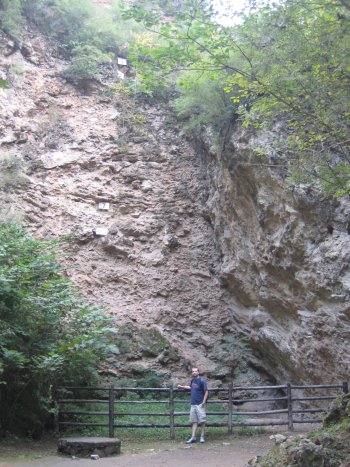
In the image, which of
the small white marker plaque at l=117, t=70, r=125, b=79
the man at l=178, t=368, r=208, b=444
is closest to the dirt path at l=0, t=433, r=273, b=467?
the man at l=178, t=368, r=208, b=444

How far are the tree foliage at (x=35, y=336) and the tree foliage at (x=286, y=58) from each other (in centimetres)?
396

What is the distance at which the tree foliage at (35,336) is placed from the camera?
788 centimetres

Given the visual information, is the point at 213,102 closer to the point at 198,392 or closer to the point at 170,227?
the point at 170,227

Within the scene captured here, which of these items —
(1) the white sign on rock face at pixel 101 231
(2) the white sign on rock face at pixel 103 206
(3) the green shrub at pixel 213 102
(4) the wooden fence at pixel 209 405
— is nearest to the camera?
(4) the wooden fence at pixel 209 405

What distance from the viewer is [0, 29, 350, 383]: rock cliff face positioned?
1004cm

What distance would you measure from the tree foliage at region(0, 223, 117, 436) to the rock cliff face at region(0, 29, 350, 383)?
1.88 metres

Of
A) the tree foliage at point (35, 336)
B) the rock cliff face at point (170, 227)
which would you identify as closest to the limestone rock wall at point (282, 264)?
the rock cliff face at point (170, 227)

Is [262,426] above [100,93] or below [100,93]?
below

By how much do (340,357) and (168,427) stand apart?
3.53 metres

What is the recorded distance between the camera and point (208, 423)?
937 cm

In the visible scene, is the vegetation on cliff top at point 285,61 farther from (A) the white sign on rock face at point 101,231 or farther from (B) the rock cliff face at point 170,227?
(A) the white sign on rock face at point 101,231

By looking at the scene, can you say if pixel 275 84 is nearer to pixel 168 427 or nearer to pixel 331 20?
pixel 331 20

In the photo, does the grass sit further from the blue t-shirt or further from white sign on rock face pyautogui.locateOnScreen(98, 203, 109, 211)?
white sign on rock face pyautogui.locateOnScreen(98, 203, 109, 211)

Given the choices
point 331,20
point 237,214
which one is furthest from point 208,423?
point 331,20
